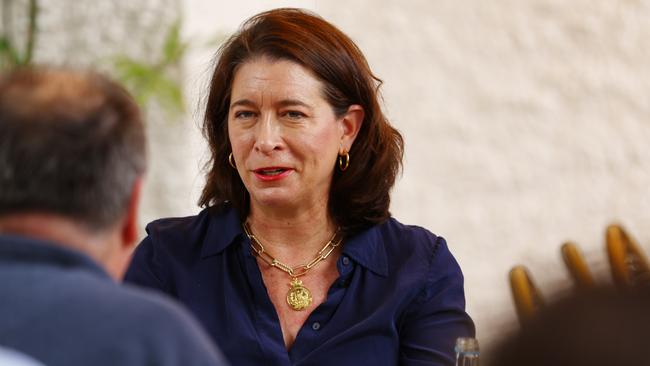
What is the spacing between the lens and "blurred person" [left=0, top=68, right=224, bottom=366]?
112 centimetres

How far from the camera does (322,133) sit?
2615 mm

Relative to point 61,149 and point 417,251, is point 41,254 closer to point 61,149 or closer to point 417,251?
point 61,149

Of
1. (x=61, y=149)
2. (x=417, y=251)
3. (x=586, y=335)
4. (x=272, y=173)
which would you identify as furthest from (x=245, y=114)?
(x=586, y=335)

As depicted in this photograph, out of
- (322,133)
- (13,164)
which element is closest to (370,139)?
(322,133)

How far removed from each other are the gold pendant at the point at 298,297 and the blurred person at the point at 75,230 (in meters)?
1.23

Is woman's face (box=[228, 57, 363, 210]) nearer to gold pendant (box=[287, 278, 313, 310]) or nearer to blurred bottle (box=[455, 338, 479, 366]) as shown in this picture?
gold pendant (box=[287, 278, 313, 310])

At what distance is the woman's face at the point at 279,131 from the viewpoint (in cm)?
256

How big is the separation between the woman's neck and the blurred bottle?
0.83 meters

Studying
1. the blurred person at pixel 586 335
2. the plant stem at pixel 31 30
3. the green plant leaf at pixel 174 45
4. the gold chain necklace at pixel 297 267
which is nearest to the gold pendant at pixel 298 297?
the gold chain necklace at pixel 297 267

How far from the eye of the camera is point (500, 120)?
4.33m

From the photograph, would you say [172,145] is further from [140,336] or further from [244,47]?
[140,336]

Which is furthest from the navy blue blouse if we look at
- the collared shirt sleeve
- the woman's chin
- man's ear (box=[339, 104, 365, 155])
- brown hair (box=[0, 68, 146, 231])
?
brown hair (box=[0, 68, 146, 231])

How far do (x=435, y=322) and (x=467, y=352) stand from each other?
2.13 feet

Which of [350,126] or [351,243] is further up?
[350,126]
